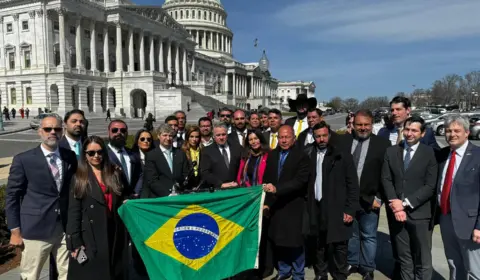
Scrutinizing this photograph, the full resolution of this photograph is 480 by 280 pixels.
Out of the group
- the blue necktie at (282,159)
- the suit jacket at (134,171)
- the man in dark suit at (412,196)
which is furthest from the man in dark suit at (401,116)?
the suit jacket at (134,171)

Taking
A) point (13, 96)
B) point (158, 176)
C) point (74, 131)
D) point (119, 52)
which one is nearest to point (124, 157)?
point (158, 176)

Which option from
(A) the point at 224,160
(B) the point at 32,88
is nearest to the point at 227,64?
(B) the point at 32,88

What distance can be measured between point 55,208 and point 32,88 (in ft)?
176

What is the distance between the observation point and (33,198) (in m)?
4.48

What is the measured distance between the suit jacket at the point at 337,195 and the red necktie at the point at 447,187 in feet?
3.69

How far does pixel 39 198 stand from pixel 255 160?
2977 mm

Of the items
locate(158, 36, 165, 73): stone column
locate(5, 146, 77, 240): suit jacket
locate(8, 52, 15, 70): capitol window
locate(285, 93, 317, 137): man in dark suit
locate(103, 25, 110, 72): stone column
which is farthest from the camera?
locate(158, 36, 165, 73): stone column

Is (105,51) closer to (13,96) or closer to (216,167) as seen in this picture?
(13,96)

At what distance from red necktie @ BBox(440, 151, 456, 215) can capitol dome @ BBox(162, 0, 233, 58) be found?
369 feet

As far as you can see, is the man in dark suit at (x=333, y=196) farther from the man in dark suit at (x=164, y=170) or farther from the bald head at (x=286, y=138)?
the man in dark suit at (x=164, y=170)

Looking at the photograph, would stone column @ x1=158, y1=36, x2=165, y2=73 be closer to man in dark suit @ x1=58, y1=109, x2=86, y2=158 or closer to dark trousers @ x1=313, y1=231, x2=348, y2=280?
man in dark suit @ x1=58, y1=109, x2=86, y2=158

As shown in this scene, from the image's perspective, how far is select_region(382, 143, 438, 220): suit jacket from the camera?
4.98 metres

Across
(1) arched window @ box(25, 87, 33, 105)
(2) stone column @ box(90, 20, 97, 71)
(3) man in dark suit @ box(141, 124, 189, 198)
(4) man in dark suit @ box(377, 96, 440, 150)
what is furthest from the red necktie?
(2) stone column @ box(90, 20, 97, 71)

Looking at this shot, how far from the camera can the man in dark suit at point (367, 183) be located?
18.6ft
